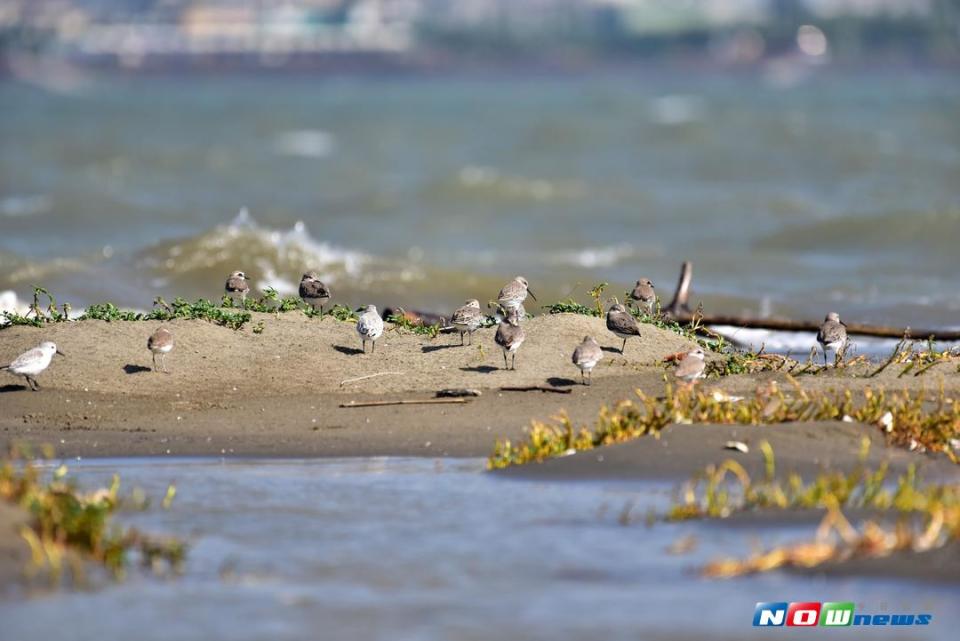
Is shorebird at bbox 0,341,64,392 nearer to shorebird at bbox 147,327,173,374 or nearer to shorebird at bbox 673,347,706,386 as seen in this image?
shorebird at bbox 147,327,173,374

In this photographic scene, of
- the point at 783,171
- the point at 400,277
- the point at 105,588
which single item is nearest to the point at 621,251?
the point at 400,277

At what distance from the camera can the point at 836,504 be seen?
8766 millimetres

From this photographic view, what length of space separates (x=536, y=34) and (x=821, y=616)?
18215 cm

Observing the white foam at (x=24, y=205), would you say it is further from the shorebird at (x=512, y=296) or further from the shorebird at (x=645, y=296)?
the shorebird at (x=645, y=296)

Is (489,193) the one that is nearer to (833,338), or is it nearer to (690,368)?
(833,338)

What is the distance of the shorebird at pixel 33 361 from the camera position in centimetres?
1238

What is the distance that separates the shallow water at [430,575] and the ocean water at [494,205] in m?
12.8

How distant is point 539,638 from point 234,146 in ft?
192

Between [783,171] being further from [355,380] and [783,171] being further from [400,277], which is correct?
[355,380]

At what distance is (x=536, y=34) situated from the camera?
18662 cm

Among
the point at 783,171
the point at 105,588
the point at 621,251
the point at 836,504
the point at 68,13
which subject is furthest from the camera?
the point at 68,13

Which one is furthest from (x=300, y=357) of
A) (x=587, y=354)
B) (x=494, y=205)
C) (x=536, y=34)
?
(x=536, y=34)

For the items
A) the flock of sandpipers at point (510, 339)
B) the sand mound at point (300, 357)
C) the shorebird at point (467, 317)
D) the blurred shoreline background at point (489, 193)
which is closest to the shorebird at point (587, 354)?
the flock of sandpipers at point (510, 339)

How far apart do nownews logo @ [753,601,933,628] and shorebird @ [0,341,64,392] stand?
667cm
